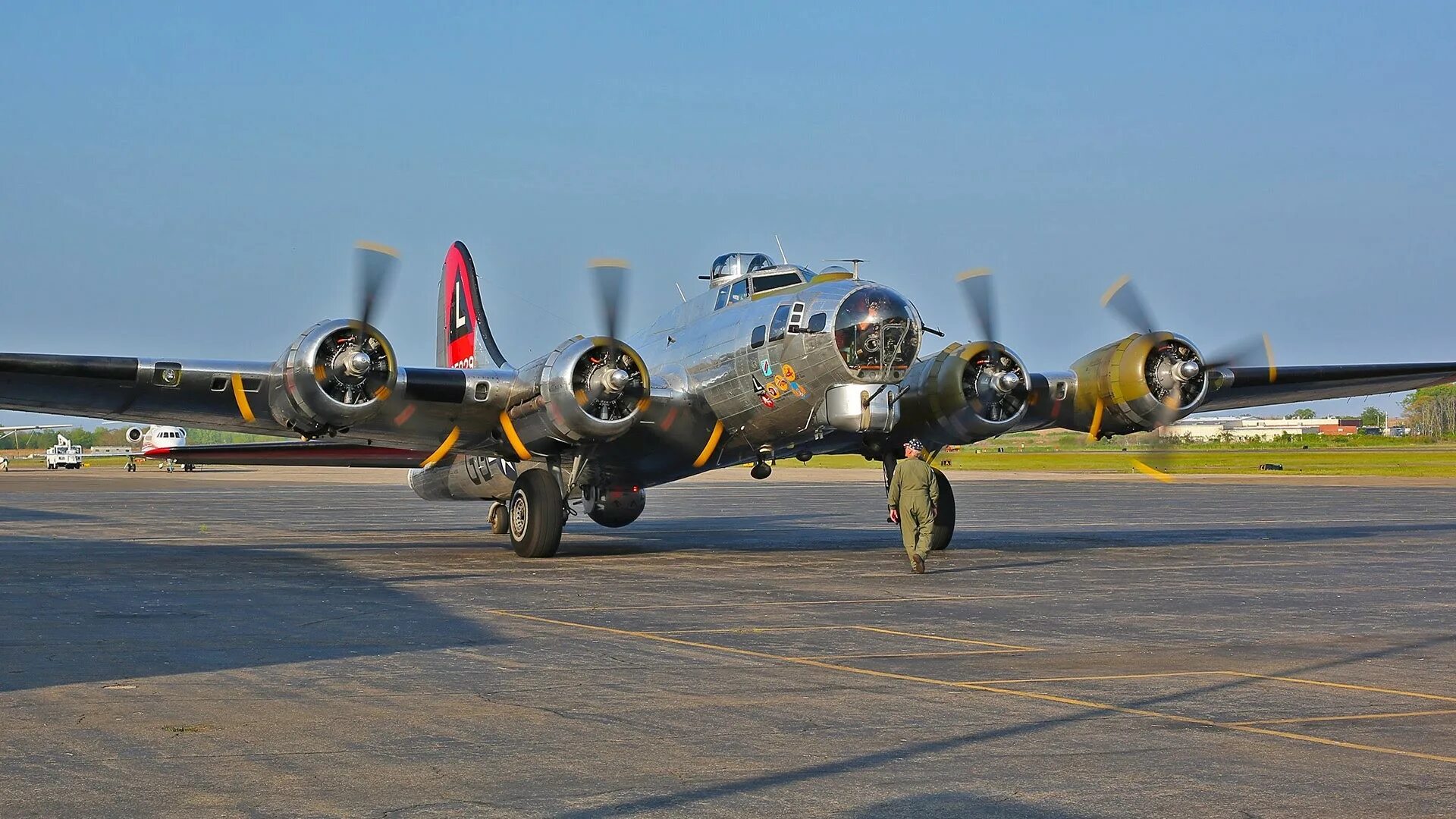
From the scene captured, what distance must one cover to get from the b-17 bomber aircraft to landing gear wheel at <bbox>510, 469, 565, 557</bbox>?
27mm

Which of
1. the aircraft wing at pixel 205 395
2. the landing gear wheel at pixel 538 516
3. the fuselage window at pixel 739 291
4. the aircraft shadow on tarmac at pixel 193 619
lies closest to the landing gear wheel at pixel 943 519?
the fuselage window at pixel 739 291

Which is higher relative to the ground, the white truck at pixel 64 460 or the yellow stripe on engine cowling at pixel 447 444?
the white truck at pixel 64 460

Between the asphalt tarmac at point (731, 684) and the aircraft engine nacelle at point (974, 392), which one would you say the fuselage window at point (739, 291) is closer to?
the aircraft engine nacelle at point (974, 392)

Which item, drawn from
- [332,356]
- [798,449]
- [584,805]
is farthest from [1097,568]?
[584,805]

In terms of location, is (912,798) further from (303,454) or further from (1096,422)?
(303,454)

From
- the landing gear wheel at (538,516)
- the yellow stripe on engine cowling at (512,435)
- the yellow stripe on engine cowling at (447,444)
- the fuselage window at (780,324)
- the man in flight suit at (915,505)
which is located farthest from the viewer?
the yellow stripe on engine cowling at (447,444)

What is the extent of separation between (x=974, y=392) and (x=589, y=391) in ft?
20.2

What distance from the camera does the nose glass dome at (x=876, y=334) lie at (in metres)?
19.8

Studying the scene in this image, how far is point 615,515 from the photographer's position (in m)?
24.5

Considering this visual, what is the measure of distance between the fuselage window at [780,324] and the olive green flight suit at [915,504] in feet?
9.18

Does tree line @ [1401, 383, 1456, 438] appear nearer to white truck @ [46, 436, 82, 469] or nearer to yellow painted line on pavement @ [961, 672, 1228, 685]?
white truck @ [46, 436, 82, 469]

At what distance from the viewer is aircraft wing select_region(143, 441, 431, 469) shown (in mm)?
26250

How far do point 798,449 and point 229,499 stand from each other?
101ft

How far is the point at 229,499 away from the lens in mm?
46906
